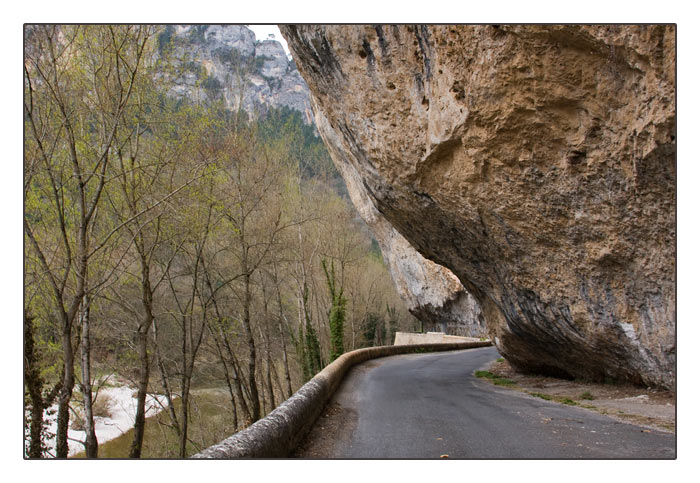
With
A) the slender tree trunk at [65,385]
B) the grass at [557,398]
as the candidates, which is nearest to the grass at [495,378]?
the grass at [557,398]

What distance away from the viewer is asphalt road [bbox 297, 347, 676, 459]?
15.7 ft

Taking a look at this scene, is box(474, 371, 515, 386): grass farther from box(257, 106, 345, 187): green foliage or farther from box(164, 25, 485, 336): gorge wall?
box(257, 106, 345, 187): green foliage

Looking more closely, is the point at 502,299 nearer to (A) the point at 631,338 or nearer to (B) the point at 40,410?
(A) the point at 631,338

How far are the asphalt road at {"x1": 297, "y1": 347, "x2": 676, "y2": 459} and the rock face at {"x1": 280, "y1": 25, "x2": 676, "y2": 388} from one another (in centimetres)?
167

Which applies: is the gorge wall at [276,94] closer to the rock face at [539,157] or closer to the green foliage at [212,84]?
the green foliage at [212,84]

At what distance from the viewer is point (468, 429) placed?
19.5 ft

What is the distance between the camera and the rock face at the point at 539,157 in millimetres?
6000

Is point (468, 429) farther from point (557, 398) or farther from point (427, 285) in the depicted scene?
point (427, 285)

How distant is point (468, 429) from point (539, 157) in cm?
414

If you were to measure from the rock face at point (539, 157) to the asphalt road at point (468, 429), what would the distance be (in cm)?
167

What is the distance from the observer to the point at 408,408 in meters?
7.83

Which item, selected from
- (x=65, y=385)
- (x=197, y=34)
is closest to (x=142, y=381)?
(x=65, y=385)

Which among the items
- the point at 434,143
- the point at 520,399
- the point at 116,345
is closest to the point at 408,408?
the point at 520,399

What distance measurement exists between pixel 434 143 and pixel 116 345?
1149cm
